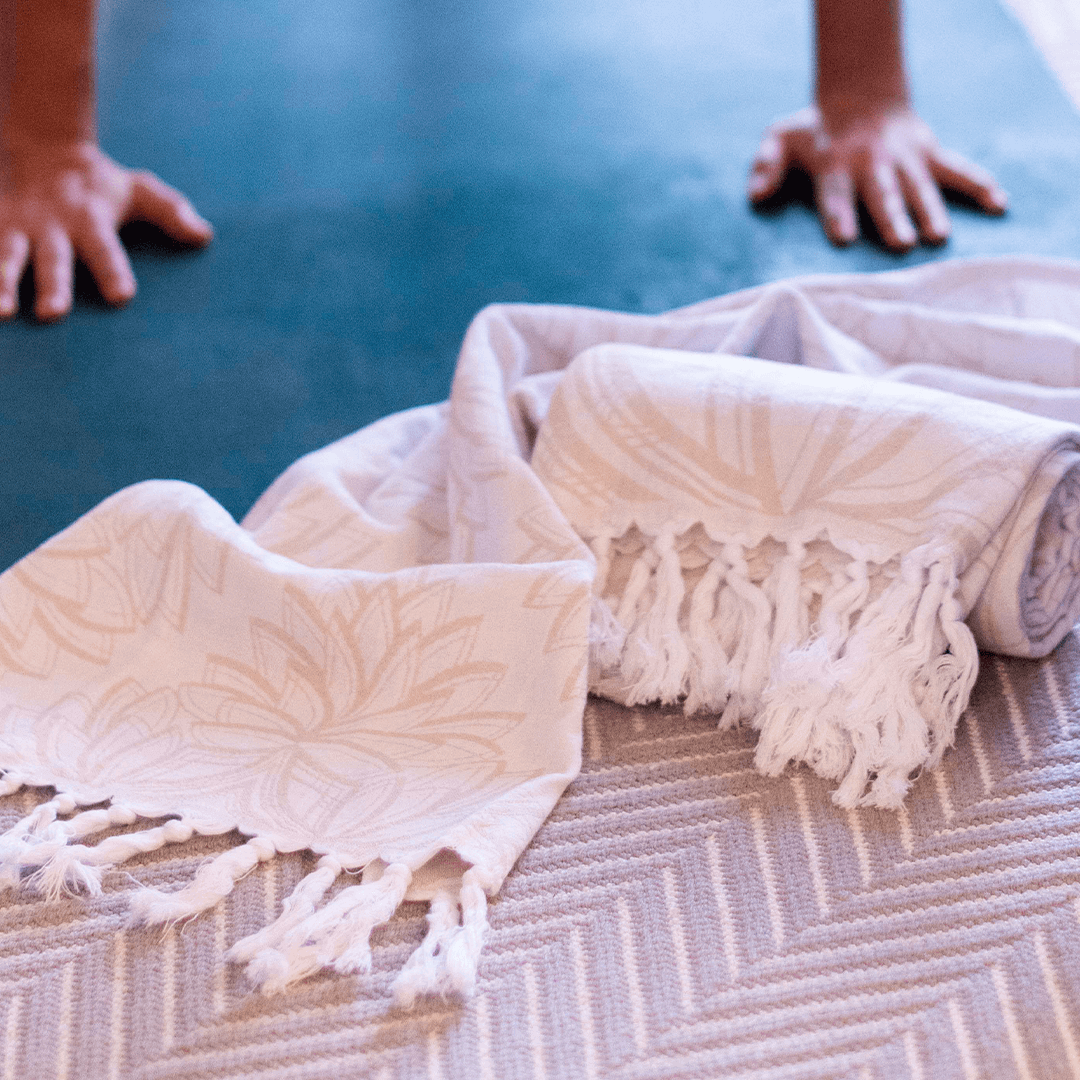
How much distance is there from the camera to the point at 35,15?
46.9 inches

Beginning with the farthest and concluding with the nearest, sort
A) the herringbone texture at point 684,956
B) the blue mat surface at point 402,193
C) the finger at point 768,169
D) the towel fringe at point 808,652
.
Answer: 1. the finger at point 768,169
2. the blue mat surface at point 402,193
3. the towel fringe at point 808,652
4. the herringbone texture at point 684,956

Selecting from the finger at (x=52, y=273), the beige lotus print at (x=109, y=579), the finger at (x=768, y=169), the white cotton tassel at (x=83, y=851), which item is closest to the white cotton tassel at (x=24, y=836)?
the white cotton tassel at (x=83, y=851)

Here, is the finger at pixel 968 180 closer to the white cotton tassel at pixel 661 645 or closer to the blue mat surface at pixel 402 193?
the blue mat surface at pixel 402 193

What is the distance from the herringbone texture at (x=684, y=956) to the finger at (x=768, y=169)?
713 millimetres

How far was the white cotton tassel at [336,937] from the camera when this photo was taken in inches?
23.7

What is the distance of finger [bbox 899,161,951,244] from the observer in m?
1.18

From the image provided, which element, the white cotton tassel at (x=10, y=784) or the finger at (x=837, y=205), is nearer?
the white cotton tassel at (x=10, y=784)

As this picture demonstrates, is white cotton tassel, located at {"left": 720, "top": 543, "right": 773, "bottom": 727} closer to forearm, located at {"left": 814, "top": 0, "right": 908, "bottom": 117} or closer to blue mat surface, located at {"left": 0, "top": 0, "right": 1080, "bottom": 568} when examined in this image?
blue mat surface, located at {"left": 0, "top": 0, "right": 1080, "bottom": 568}

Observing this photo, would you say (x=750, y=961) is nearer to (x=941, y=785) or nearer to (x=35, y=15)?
(x=941, y=785)

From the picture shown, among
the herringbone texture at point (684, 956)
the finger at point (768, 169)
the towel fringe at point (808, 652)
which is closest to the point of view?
the herringbone texture at point (684, 956)

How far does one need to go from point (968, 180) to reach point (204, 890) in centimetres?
100

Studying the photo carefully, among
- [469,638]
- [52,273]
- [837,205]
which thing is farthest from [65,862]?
[837,205]

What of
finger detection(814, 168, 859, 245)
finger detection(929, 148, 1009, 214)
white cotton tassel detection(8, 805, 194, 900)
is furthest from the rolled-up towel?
finger detection(929, 148, 1009, 214)

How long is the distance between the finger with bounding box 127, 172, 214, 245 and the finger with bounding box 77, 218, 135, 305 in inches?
2.0
